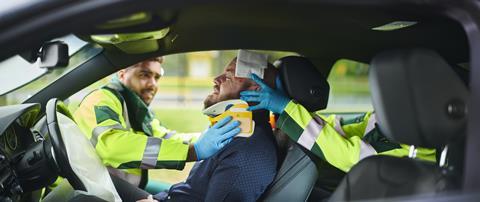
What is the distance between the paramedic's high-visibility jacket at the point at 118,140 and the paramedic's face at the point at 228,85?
0.34 meters

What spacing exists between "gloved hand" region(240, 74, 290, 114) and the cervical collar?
3 centimetres

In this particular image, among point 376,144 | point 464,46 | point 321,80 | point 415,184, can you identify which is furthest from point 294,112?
point 415,184

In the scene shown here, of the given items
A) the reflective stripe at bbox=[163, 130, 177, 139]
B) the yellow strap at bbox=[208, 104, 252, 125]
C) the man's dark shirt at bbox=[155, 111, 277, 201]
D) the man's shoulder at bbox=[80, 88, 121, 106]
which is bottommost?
the reflective stripe at bbox=[163, 130, 177, 139]

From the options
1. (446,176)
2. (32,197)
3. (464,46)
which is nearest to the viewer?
(446,176)

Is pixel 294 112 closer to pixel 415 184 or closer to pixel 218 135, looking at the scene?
pixel 218 135

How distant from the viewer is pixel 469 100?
160cm

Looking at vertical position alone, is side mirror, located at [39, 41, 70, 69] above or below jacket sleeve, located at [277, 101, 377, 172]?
above

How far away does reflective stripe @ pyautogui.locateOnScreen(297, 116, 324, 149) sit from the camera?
8.95ft

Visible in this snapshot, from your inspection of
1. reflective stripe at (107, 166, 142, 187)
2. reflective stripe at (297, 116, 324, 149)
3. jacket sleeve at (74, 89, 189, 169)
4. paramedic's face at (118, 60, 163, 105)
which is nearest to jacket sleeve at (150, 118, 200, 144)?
paramedic's face at (118, 60, 163, 105)

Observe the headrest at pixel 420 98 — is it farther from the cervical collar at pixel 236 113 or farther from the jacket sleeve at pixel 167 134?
the jacket sleeve at pixel 167 134

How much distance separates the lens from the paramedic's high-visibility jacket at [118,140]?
2.77 m

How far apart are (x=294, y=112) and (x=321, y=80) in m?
0.21

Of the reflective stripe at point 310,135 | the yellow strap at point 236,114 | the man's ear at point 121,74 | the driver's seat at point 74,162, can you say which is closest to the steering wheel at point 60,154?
the driver's seat at point 74,162

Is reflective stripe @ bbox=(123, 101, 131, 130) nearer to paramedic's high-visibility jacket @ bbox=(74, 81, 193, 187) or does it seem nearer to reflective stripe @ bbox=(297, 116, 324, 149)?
paramedic's high-visibility jacket @ bbox=(74, 81, 193, 187)
